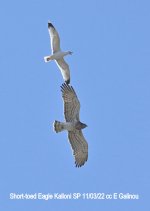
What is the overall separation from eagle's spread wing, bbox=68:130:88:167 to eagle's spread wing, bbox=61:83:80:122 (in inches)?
23.4

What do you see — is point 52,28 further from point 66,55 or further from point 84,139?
point 84,139

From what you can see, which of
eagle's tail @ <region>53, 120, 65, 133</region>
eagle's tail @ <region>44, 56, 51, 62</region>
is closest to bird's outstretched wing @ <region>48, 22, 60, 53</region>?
eagle's tail @ <region>44, 56, 51, 62</region>

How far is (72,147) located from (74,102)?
4.55 feet

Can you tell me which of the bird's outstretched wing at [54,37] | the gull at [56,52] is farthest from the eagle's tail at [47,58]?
the bird's outstretched wing at [54,37]

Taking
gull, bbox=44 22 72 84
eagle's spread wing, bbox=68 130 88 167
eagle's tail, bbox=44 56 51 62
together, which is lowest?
eagle's spread wing, bbox=68 130 88 167

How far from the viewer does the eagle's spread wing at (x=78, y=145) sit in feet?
89.2

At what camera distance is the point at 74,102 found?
87.8 feet

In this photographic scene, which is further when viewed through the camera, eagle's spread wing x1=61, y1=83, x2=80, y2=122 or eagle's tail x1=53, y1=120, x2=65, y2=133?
eagle's spread wing x1=61, y1=83, x2=80, y2=122

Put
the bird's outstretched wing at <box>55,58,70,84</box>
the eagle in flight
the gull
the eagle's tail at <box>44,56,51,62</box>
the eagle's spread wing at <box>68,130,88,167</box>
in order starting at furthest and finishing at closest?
the bird's outstretched wing at <box>55,58,70,84</box>
the gull
the eagle's tail at <box>44,56,51,62</box>
the eagle's spread wing at <box>68,130,88,167</box>
the eagle in flight

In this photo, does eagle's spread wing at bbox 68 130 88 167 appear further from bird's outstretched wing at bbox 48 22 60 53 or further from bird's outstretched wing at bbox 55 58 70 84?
bird's outstretched wing at bbox 48 22 60 53

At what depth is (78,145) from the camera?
2722 centimetres

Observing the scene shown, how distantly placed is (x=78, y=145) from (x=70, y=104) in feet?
4.38

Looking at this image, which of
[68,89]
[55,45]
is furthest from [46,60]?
[68,89]

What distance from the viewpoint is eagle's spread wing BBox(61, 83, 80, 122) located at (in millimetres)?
26734
